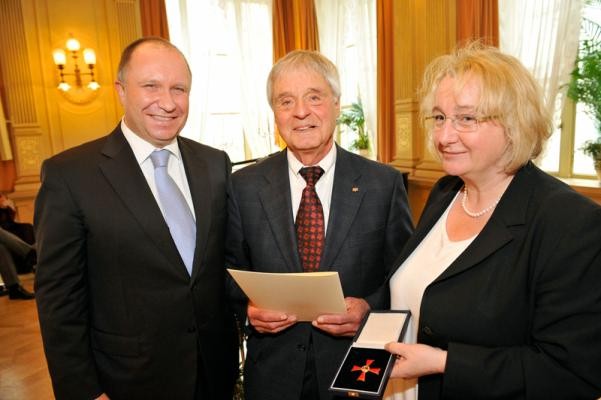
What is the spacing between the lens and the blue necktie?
1804 millimetres

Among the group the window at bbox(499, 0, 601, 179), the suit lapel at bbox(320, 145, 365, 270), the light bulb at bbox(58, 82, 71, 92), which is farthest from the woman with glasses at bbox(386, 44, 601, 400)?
the light bulb at bbox(58, 82, 71, 92)

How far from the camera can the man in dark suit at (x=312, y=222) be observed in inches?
70.7

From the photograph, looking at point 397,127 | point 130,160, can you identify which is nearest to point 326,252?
point 130,160

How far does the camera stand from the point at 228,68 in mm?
9148

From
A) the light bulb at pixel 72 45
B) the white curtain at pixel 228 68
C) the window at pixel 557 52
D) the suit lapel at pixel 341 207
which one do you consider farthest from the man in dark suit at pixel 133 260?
the white curtain at pixel 228 68

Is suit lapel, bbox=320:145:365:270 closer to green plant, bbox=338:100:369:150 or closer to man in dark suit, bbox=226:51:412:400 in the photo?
man in dark suit, bbox=226:51:412:400

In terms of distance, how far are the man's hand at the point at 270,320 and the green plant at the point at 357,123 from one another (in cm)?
656

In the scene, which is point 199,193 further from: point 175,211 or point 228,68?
point 228,68

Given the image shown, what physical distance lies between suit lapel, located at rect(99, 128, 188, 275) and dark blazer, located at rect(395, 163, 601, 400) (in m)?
0.99

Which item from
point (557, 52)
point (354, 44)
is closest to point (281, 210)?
point (557, 52)

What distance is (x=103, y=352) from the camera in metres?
1.76

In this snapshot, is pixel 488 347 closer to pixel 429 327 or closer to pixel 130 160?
pixel 429 327

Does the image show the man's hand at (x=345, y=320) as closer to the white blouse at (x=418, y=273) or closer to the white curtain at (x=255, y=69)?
the white blouse at (x=418, y=273)

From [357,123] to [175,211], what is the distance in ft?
21.8
